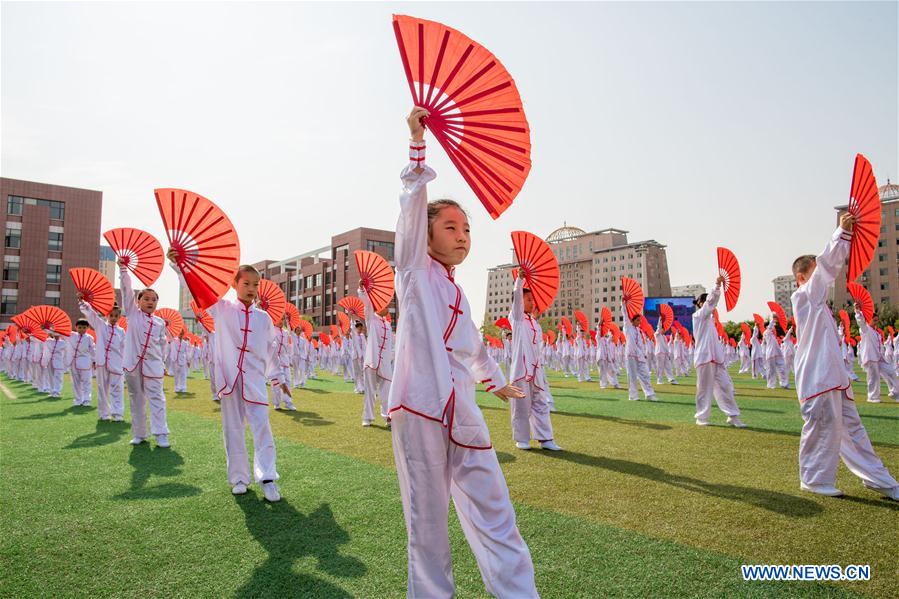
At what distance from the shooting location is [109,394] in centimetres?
1205

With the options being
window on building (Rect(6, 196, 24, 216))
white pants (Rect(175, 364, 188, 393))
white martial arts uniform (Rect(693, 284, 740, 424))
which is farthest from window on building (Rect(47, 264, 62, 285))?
white martial arts uniform (Rect(693, 284, 740, 424))

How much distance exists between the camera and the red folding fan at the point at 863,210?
16.4 feet

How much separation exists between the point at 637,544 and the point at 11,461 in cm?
799

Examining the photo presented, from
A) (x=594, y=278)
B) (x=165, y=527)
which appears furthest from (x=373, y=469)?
(x=594, y=278)

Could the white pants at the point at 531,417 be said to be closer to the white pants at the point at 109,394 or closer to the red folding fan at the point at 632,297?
the red folding fan at the point at 632,297

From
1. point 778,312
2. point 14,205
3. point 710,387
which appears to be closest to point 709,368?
point 710,387

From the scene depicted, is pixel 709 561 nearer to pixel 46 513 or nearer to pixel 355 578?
pixel 355 578

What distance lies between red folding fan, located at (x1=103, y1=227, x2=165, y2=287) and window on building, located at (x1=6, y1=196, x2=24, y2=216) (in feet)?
210

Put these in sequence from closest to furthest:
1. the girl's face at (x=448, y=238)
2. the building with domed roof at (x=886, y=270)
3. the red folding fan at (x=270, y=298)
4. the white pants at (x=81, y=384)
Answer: the girl's face at (x=448, y=238) → the red folding fan at (x=270, y=298) → the white pants at (x=81, y=384) → the building with domed roof at (x=886, y=270)

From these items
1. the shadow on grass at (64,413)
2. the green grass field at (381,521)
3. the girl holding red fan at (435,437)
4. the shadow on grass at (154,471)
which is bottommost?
the shadow on grass at (64,413)

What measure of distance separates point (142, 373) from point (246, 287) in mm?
4205

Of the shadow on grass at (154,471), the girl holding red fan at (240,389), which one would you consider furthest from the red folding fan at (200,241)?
the shadow on grass at (154,471)

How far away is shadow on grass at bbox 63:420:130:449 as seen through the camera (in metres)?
8.73

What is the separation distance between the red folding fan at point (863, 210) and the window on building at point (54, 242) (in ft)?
228
